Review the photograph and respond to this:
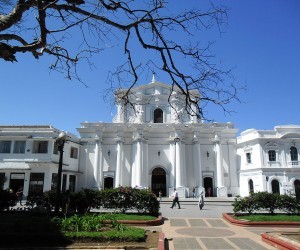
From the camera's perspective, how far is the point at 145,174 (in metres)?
37.1

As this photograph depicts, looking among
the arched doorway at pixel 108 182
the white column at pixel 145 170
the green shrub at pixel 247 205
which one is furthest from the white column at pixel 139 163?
the green shrub at pixel 247 205

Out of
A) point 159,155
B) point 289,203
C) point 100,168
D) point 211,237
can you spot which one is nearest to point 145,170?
point 159,155

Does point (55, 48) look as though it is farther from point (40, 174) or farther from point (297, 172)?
point (297, 172)

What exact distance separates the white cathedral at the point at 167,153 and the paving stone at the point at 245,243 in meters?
24.8

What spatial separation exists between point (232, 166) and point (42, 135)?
23633 millimetres

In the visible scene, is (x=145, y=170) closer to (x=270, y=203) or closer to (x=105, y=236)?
(x=270, y=203)

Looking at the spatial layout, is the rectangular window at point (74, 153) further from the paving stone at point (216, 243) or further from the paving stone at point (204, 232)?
the paving stone at point (216, 243)

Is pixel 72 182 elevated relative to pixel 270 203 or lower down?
elevated

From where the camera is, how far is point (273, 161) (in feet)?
114

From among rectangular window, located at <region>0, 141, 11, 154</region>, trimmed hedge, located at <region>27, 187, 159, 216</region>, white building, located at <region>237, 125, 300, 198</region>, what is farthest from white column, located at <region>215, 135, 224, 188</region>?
rectangular window, located at <region>0, 141, 11, 154</region>

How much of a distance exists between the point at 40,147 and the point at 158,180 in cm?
1504

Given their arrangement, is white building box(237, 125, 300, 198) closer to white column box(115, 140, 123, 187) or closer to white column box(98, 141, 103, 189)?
white column box(115, 140, 123, 187)

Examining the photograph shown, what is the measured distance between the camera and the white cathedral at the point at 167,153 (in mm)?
34094

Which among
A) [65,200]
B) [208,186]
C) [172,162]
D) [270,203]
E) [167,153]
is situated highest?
[167,153]
